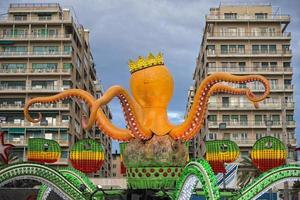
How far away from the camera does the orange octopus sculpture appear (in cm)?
1480

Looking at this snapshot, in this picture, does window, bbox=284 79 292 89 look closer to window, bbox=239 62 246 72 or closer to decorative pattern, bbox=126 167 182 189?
window, bbox=239 62 246 72

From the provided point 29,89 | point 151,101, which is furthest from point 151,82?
point 29,89

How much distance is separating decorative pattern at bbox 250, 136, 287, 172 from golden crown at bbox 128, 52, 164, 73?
354 cm

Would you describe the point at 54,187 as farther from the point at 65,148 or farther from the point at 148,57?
the point at 65,148

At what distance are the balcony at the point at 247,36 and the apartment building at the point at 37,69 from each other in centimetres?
1570

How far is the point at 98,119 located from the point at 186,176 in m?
3.95

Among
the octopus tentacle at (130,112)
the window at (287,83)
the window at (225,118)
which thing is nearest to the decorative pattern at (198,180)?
the octopus tentacle at (130,112)

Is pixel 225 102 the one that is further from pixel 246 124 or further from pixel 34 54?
pixel 34 54

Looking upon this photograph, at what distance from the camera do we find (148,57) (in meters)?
15.4

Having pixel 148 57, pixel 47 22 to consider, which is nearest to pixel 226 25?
pixel 47 22

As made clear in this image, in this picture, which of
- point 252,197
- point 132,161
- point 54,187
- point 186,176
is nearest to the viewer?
point 252,197

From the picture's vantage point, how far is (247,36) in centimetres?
6150

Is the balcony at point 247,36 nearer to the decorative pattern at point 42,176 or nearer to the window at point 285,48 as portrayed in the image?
the window at point 285,48

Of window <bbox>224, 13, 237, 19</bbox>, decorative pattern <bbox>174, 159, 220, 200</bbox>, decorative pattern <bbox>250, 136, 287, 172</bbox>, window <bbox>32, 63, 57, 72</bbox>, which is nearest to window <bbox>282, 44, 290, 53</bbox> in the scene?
window <bbox>224, 13, 237, 19</bbox>
